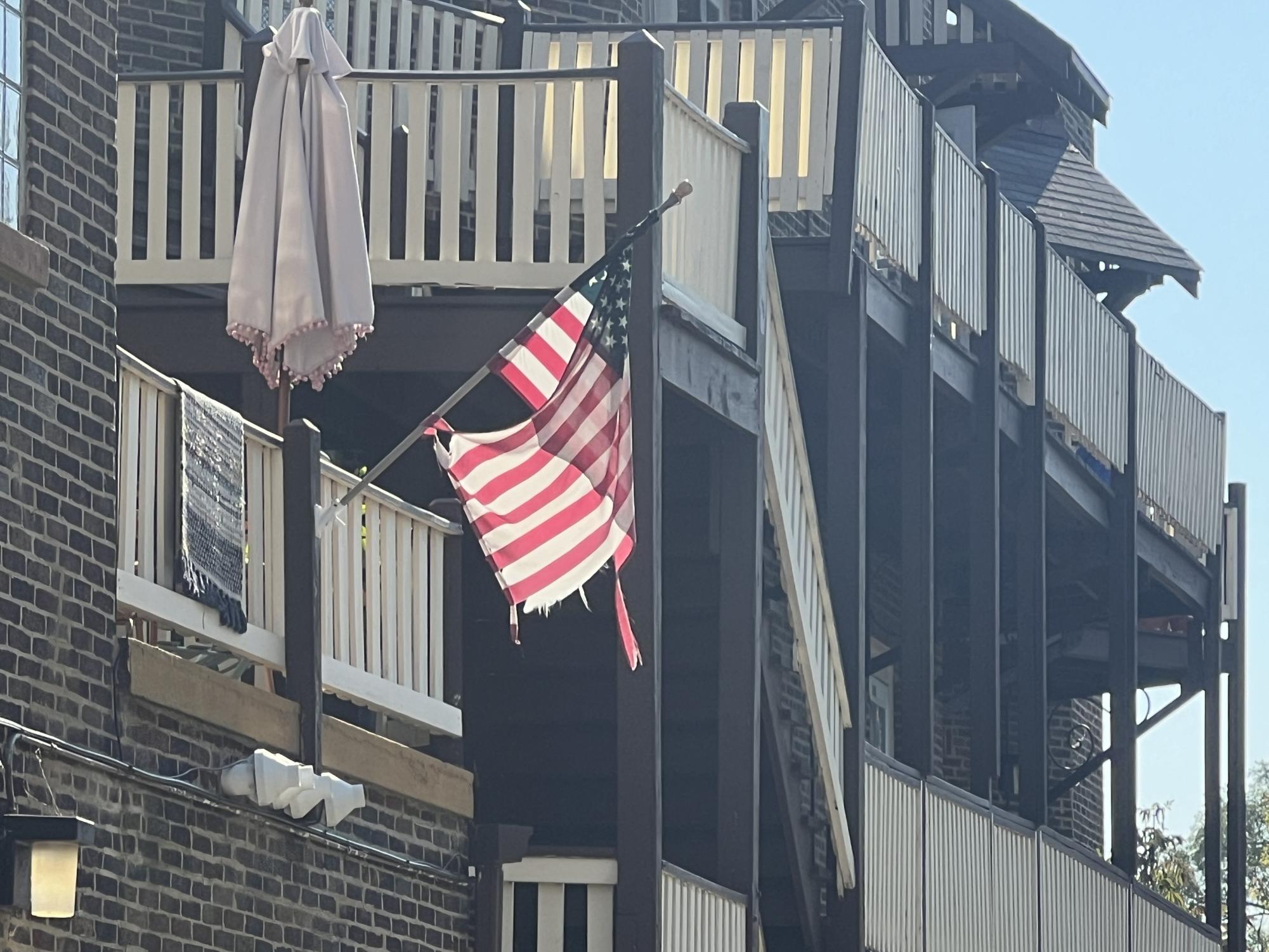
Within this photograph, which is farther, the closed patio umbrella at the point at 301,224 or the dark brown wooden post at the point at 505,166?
the dark brown wooden post at the point at 505,166

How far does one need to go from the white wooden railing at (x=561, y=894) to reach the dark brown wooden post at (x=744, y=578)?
128 cm

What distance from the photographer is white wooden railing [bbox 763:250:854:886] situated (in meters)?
14.4

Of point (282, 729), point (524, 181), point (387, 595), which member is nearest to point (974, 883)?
point (524, 181)

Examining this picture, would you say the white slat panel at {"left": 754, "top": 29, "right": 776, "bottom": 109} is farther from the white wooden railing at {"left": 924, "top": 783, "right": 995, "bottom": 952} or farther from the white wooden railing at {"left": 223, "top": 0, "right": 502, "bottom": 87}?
the white wooden railing at {"left": 924, "top": 783, "right": 995, "bottom": 952}

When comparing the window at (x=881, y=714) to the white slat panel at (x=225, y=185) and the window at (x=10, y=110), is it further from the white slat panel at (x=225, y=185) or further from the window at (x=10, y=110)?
the window at (x=10, y=110)

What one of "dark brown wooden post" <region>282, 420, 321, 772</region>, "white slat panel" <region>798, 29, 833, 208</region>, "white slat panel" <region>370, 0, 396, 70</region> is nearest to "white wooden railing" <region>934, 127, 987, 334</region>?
"white slat panel" <region>798, 29, 833, 208</region>

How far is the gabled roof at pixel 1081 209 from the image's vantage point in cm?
2561

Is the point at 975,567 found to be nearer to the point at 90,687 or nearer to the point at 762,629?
the point at 762,629

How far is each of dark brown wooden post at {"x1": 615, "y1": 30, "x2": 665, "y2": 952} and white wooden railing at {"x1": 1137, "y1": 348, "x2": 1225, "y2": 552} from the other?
8.89m

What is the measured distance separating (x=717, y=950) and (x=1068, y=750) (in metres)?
14.1

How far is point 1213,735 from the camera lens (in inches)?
884

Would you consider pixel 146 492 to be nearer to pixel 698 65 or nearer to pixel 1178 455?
pixel 698 65

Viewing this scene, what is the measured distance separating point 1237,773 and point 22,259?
15450 millimetres

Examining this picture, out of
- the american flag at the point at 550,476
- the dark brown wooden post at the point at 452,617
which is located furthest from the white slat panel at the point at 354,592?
the dark brown wooden post at the point at 452,617
